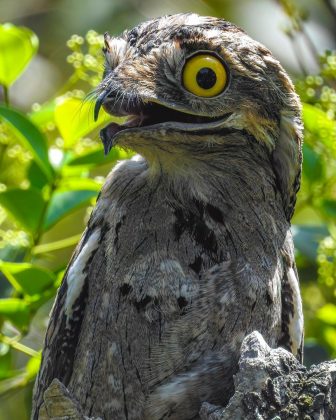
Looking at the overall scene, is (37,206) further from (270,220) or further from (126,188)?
(270,220)

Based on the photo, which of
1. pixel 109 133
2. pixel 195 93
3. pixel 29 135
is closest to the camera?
pixel 109 133

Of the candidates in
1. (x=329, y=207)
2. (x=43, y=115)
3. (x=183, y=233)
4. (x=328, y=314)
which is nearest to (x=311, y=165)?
(x=329, y=207)

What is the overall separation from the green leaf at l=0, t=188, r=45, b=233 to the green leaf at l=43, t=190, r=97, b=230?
0.21ft

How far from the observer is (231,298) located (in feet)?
10.3

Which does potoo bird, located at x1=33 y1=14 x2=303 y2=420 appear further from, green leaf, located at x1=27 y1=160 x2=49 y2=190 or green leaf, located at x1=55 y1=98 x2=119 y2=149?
green leaf, located at x1=27 y1=160 x2=49 y2=190

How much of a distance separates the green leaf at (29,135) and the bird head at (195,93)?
0.33 m

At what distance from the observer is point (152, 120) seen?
301 cm

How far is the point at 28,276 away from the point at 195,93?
79 cm

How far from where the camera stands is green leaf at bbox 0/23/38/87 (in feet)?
11.6

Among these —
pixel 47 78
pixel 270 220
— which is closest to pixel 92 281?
pixel 270 220

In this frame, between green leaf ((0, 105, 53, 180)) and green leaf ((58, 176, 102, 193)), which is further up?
green leaf ((0, 105, 53, 180))

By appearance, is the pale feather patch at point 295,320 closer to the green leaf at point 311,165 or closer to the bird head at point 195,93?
the bird head at point 195,93

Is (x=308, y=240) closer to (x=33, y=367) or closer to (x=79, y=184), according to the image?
(x=79, y=184)

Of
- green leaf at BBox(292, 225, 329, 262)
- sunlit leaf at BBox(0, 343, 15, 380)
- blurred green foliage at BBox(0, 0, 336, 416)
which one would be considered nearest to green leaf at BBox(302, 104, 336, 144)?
blurred green foliage at BBox(0, 0, 336, 416)
